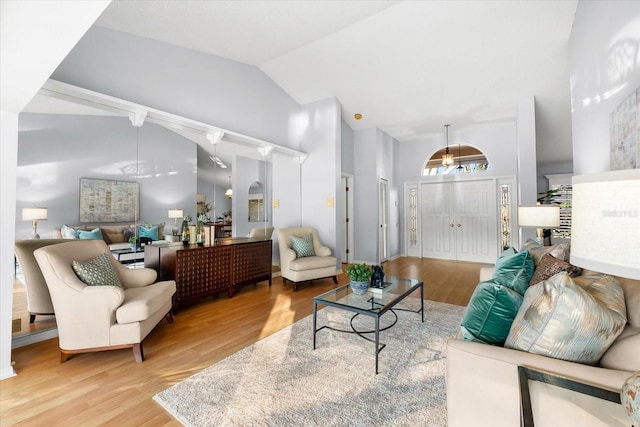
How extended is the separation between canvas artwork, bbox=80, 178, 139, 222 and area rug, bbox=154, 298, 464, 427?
6.63ft

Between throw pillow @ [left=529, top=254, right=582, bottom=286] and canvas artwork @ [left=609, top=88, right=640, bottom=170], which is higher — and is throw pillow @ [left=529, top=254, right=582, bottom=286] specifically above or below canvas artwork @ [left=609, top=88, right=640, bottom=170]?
below

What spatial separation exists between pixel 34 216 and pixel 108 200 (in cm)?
61

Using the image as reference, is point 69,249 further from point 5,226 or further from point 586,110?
point 586,110

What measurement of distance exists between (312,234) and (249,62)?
2.93 m

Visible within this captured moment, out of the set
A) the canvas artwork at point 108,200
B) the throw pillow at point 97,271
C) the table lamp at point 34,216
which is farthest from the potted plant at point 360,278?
the table lamp at point 34,216

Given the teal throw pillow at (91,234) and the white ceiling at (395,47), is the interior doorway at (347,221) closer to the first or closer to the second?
the white ceiling at (395,47)

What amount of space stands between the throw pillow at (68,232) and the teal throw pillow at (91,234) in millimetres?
40

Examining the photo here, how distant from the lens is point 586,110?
104 inches

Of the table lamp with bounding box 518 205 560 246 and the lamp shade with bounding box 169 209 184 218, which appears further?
the lamp shade with bounding box 169 209 184 218

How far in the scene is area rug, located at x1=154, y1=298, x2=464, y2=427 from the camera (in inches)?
65.7

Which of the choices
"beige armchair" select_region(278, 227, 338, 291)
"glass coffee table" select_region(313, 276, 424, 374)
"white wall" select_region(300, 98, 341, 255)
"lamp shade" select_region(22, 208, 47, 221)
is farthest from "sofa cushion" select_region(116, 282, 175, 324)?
"white wall" select_region(300, 98, 341, 255)

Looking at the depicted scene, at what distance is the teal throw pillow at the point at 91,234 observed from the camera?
2.91 m

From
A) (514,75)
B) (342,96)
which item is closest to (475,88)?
(514,75)

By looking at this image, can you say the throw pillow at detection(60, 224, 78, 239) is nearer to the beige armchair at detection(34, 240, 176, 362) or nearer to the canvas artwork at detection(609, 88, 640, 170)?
the beige armchair at detection(34, 240, 176, 362)
